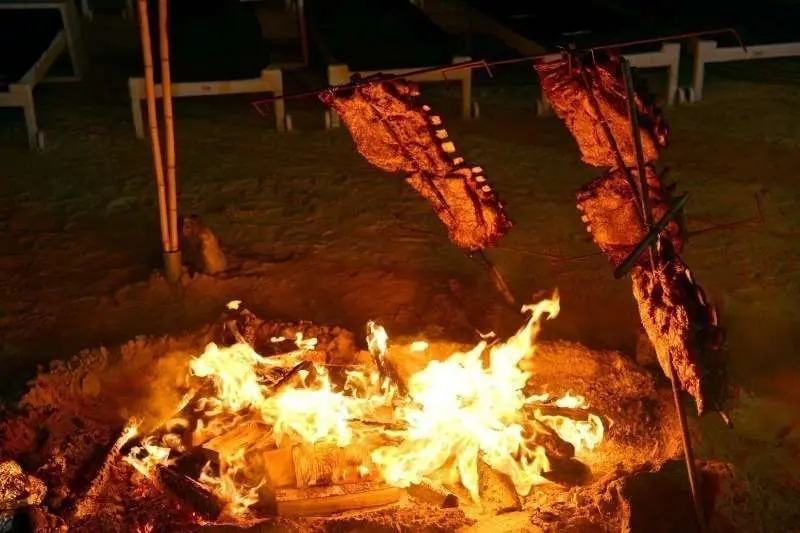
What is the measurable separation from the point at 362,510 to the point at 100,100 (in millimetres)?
7599

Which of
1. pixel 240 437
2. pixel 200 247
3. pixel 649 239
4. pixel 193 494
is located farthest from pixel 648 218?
pixel 200 247

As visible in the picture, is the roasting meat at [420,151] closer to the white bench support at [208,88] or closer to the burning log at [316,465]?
the burning log at [316,465]

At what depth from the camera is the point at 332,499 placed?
4.61 meters

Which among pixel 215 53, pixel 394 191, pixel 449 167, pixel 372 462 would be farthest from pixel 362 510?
pixel 215 53

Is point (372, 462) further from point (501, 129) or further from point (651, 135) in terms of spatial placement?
point (501, 129)

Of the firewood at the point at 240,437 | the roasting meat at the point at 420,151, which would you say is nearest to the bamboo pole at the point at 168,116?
the roasting meat at the point at 420,151

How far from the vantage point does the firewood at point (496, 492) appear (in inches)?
181

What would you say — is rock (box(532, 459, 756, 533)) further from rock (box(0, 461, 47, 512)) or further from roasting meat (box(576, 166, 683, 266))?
rock (box(0, 461, 47, 512))

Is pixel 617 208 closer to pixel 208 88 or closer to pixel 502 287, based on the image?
pixel 502 287

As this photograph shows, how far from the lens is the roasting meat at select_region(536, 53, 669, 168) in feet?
Result: 13.8

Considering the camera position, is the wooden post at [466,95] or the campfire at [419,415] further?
the wooden post at [466,95]

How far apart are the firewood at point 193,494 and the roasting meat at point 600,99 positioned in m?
2.55

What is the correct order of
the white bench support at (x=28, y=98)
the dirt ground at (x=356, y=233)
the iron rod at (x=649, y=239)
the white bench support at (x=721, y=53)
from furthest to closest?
1. the white bench support at (x=721, y=53)
2. the white bench support at (x=28, y=98)
3. the dirt ground at (x=356, y=233)
4. the iron rod at (x=649, y=239)

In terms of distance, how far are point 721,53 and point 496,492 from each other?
7398mm
